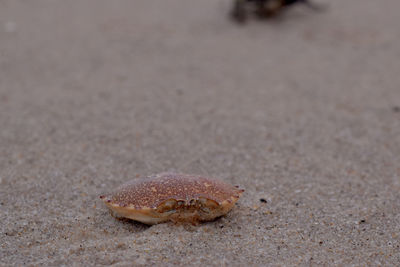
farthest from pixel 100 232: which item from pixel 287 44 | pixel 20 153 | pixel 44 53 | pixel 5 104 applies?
pixel 287 44

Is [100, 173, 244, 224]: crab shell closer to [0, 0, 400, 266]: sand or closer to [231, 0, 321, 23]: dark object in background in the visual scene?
[0, 0, 400, 266]: sand

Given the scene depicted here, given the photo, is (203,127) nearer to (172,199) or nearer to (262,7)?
(172,199)

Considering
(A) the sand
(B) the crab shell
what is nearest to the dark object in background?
(A) the sand

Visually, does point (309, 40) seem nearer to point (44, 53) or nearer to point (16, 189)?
point (44, 53)

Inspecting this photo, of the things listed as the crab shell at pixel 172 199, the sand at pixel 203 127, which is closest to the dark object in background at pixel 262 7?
the sand at pixel 203 127

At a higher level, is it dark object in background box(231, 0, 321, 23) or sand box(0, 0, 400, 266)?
dark object in background box(231, 0, 321, 23)

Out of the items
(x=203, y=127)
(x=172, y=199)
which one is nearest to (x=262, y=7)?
(x=203, y=127)
